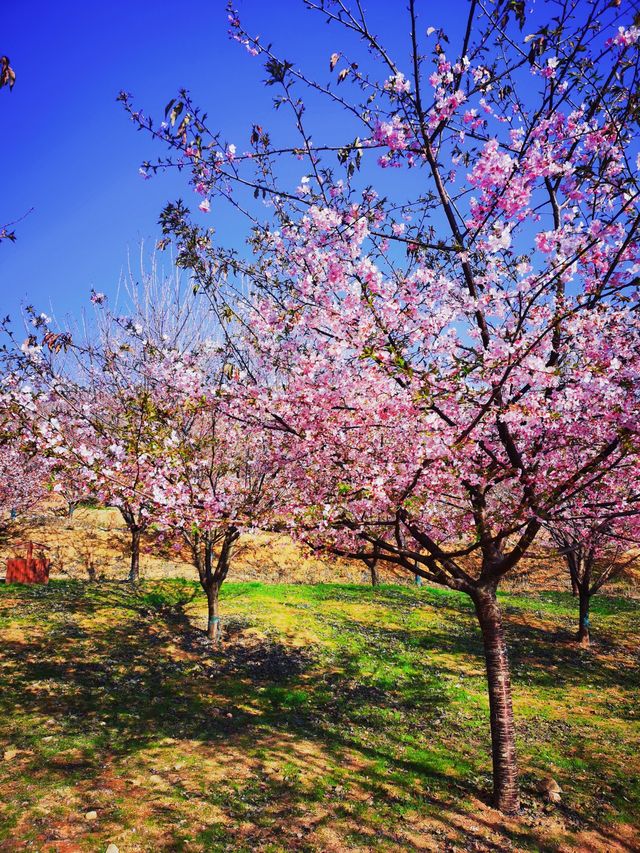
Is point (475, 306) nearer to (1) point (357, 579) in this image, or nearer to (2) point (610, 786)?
(2) point (610, 786)

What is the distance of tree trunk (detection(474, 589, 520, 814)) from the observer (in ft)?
23.4

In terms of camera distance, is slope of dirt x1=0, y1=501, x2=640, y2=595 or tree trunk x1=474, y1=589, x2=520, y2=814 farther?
slope of dirt x1=0, y1=501, x2=640, y2=595

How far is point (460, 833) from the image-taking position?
21.1 ft

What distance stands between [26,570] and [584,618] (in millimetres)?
19603

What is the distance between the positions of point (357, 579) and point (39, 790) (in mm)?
21747

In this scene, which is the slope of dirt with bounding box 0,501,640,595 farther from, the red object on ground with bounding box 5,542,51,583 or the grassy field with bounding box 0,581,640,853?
the grassy field with bounding box 0,581,640,853

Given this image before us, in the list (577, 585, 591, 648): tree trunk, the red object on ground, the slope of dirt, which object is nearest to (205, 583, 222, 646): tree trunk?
the slope of dirt

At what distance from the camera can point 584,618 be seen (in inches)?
623

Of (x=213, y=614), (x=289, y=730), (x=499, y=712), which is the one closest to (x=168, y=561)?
(x=213, y=614)

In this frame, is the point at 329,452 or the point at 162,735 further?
the point at 162,735

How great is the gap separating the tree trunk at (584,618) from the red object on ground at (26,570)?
1896 centimetres

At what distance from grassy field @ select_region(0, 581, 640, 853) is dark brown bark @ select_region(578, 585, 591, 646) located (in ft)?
1.54

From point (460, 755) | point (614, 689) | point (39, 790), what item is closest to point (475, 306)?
point (460, 755)

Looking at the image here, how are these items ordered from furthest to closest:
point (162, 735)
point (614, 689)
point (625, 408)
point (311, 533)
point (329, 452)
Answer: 1. point (614, 689)
2. point (162, 735)
3. point (329, 452)
4. point (311, 533)
5. point (625, 408)
